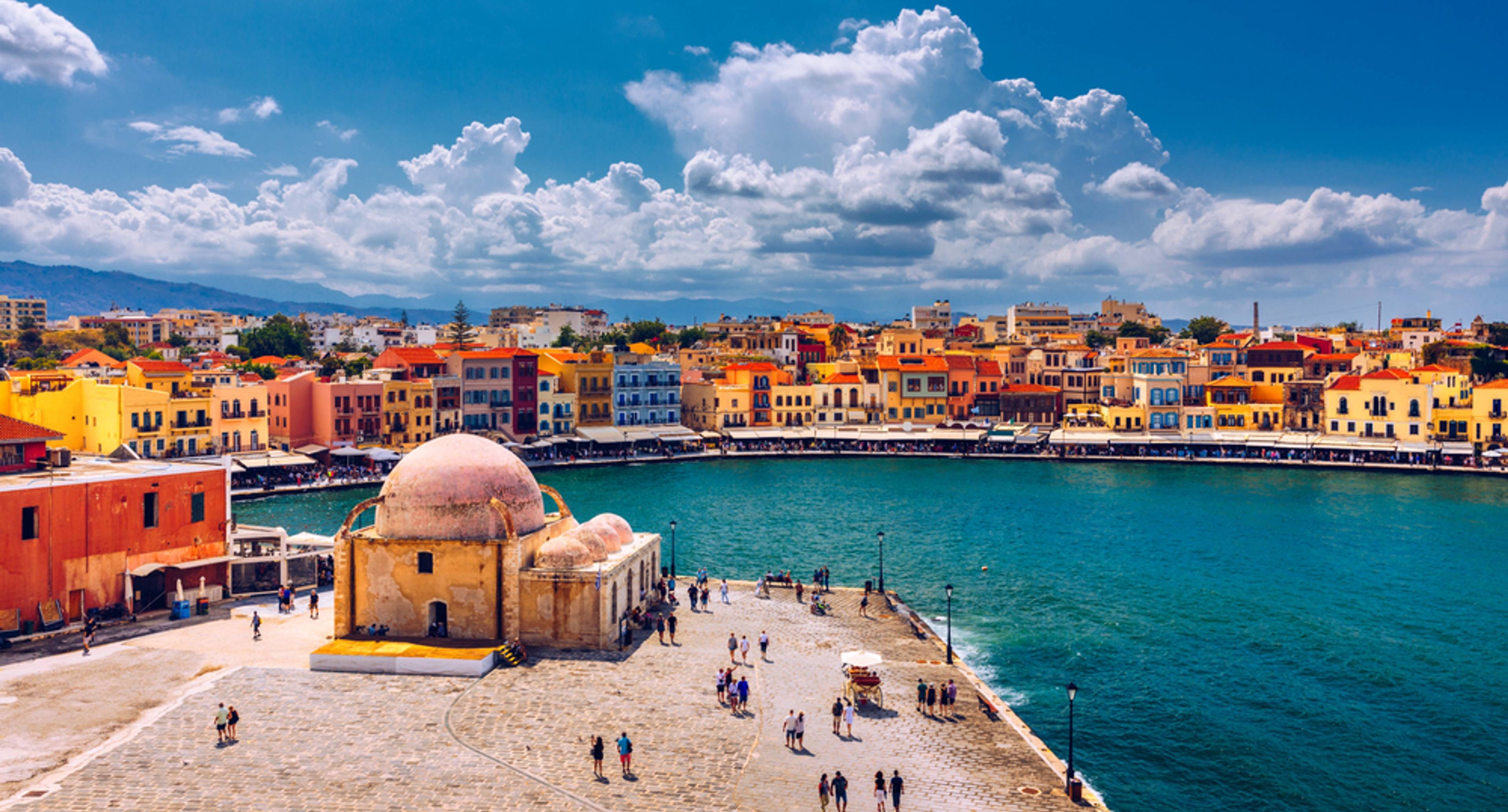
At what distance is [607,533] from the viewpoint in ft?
106

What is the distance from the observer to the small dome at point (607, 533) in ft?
104

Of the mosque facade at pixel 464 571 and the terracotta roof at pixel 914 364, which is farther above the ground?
the terracotta roof at pixel 914 364

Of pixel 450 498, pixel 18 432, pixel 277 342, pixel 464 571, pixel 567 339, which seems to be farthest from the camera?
pixel 567 339

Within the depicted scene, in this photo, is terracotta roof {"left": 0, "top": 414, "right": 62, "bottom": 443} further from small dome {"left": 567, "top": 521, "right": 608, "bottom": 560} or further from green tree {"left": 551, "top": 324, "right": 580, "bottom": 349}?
green tree {"left": 551, "top": 324, "right": 580, "bottom": 349}

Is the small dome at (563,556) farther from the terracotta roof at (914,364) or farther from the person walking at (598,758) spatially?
the terracotta roof at (914,364)

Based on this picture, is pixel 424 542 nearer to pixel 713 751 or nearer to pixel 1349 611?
pixel 713 751

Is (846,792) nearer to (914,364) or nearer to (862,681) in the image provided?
(862,681)

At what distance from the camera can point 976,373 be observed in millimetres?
104688

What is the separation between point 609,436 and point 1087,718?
62.4 m

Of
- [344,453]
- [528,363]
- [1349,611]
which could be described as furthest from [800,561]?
[528,363]

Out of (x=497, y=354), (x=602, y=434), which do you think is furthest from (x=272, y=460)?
(x=602, y=434)

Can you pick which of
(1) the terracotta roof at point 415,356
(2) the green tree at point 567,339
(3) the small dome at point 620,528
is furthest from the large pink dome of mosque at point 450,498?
(2) the green tree at point 567,339

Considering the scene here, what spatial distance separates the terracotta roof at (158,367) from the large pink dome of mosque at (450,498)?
50.3 metres

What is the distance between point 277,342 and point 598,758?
131169mm
